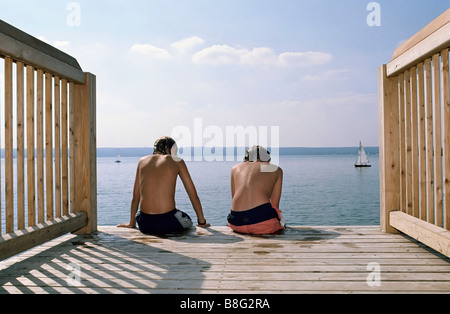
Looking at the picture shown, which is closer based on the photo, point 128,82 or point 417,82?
point 417,82

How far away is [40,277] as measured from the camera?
8.10ft

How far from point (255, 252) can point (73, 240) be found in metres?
1.71

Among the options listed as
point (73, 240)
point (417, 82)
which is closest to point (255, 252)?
point (73, 240)

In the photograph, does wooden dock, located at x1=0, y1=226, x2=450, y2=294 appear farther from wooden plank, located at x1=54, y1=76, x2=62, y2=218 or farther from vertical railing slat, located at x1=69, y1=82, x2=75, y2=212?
wooden plank, located at x1=54, y1=76, x2=62, y2=218

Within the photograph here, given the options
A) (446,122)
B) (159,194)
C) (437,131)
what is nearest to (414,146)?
(437,131)

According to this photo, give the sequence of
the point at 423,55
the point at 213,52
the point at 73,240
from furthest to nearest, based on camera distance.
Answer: the point at 213,52 < the point at 73,240 < the point at 423,55

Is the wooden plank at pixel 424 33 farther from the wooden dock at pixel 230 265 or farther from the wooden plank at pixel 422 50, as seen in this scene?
the wooden dock at pixel 230 265

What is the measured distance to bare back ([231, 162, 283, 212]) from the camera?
363 cm

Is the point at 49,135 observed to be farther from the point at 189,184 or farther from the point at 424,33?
the point at 424,33

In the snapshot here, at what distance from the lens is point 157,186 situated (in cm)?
370

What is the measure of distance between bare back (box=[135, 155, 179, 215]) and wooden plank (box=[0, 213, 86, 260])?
63 cm

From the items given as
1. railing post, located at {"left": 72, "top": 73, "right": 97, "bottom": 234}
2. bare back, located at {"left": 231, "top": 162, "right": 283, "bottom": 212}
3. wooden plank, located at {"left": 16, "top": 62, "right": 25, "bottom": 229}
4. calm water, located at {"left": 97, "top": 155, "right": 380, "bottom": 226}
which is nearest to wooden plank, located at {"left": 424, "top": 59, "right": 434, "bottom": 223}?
bare back, located at {"left": 231, "top": 162, "right": 283, "bottom": 212}

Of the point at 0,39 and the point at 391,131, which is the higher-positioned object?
the point at 0,39

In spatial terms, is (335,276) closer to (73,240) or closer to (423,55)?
(423,55)
